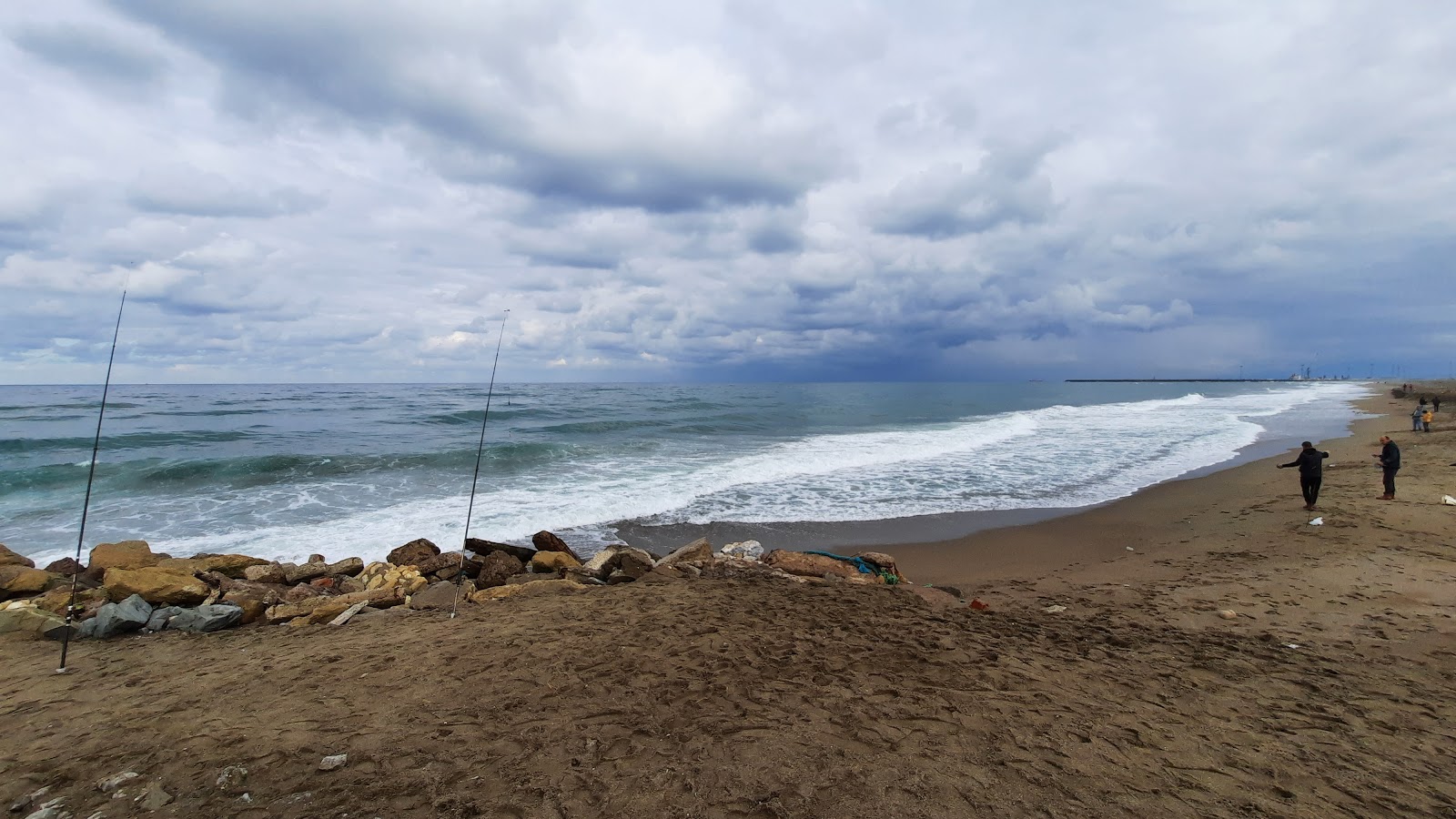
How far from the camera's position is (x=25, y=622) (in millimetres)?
6660

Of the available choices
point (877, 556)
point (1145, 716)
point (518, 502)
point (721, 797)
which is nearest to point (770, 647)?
point (721, 797)

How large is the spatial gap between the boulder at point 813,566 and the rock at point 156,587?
7640 mm

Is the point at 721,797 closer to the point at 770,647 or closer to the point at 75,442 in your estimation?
the point at 770,647

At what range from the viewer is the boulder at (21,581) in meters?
7.80

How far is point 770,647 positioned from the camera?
19.2ft

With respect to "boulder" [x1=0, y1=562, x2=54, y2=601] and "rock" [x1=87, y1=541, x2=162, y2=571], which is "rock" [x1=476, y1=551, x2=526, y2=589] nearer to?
"rock" [x1=87, y1=541, x2=162, y2=571]

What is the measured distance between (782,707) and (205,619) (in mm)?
7074

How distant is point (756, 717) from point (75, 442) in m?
33.5

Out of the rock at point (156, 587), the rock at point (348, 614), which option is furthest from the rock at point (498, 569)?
the rock at point (156, 587)

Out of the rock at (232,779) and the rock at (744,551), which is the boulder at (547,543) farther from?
the rock at (232,779)

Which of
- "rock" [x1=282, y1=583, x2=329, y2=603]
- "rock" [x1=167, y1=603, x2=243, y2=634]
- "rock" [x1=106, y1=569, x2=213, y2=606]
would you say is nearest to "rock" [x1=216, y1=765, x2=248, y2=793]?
"rock" [x1=167, y1=603, x2=243, y2=634]

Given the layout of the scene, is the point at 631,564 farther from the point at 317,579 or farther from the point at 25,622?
the point at 25,622

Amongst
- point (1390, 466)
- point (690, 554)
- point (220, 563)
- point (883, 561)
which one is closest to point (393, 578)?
point (220, 563)

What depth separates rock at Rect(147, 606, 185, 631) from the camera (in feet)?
23.2
